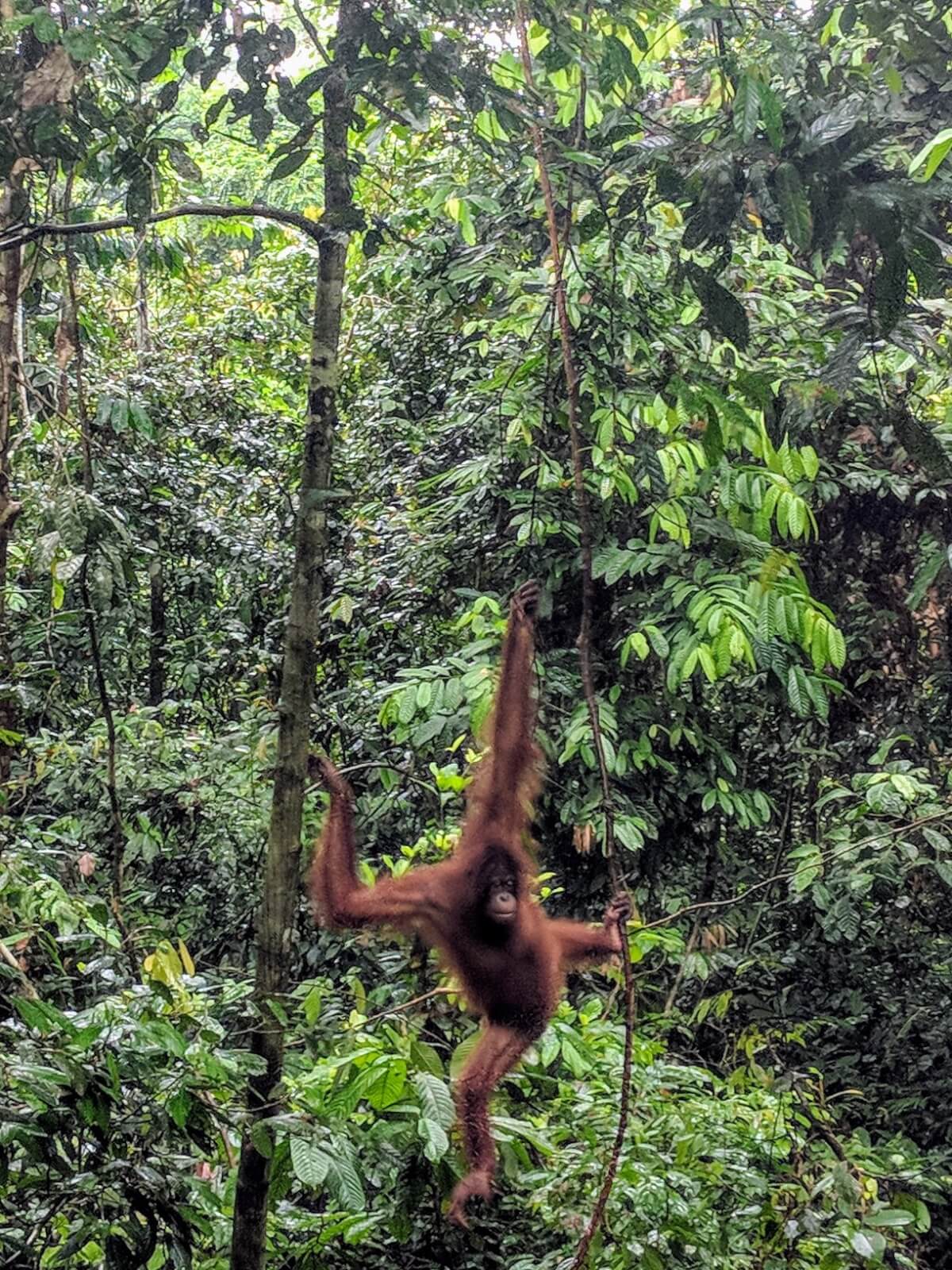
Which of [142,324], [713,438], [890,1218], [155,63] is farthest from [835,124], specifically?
[142,324]

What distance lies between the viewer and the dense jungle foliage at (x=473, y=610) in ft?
7.05

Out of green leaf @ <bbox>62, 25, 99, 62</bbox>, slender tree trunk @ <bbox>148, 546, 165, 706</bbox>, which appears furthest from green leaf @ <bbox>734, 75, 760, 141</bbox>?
slender tree trunk @ <bbox>148, 546, 165, 706</bbox>

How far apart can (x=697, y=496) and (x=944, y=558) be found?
1448 mm

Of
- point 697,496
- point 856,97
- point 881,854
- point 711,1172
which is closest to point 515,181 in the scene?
point 697,496

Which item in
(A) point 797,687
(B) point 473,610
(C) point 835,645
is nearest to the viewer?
(C) point 835,645

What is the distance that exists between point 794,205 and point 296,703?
1.26 meters

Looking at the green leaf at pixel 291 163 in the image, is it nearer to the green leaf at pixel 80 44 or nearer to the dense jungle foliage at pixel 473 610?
the dense jungle foliage at pixel 473 610

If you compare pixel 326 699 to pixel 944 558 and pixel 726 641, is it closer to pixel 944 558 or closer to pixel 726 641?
pixel 726 641

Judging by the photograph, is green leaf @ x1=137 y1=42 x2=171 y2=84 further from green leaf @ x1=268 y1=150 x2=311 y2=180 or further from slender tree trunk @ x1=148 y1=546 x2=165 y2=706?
slender tree trunk @ x1=148 y1=546 x2=165 y2=706

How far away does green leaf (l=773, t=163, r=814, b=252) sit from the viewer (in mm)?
1983

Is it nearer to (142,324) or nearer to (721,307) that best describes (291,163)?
(721,307)

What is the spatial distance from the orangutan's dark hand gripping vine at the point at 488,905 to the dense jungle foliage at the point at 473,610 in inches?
5.2

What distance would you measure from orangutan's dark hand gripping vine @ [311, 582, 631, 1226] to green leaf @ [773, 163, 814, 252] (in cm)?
99

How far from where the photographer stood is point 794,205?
200 centimetres
